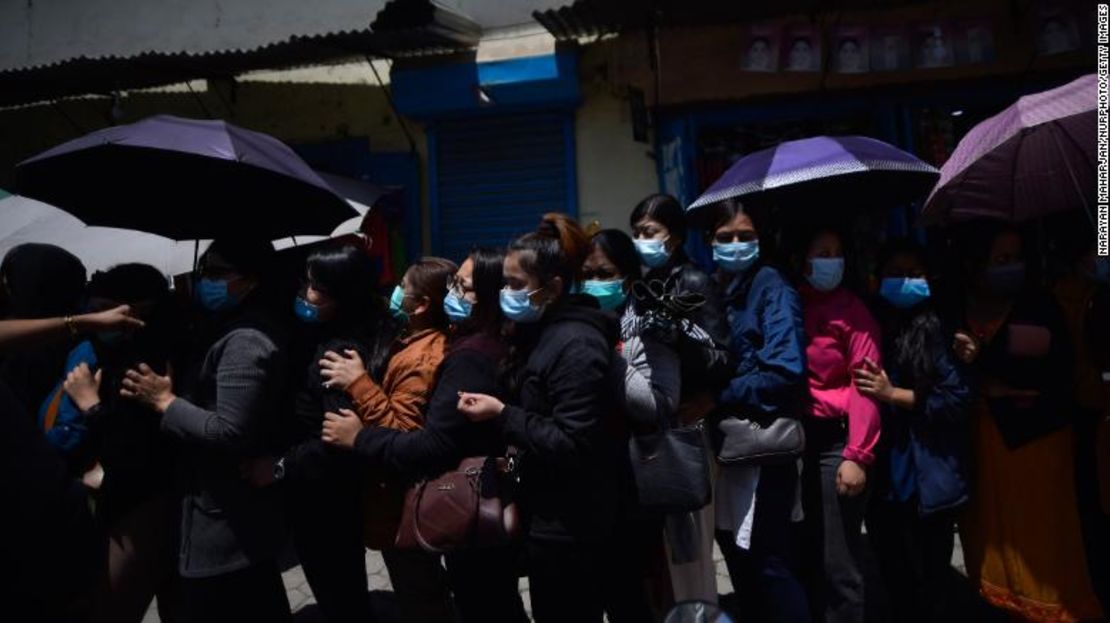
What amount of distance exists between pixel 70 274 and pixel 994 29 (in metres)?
6.14

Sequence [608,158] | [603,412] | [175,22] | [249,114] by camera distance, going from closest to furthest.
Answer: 1. [603,412]
2. [608,158]
3. [249,114]
4. [175,22]

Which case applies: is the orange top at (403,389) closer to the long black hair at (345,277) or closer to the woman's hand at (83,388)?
the long black hair at (345,277)

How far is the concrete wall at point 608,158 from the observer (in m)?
6.41

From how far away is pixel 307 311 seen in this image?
9.70ft

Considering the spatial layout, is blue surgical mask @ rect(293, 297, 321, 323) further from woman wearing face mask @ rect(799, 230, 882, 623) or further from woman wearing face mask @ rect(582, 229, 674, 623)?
woman wearing face mask @ rect(799, 230, 882, 623)

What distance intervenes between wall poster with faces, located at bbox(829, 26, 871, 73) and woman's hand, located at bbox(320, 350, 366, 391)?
4.54 m

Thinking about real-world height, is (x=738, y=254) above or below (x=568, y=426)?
above

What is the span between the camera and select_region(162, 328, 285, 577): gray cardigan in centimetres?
261

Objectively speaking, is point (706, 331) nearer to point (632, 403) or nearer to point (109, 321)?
point (632, 403)

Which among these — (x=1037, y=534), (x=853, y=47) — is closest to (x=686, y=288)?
(x=1037, y=534)

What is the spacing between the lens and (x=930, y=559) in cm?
312

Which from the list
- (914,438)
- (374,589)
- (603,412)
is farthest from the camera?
(374,589)

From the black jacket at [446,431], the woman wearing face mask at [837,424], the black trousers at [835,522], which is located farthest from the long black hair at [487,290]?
the black trousers at [835,522]

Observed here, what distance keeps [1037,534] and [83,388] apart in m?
3.68
